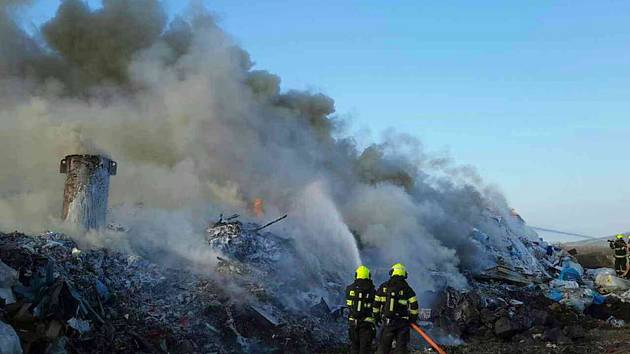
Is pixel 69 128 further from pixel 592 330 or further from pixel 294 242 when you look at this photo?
pixel 592 330

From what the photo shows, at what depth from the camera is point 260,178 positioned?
18.9 m

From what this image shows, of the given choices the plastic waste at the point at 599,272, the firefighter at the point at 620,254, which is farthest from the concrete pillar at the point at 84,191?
the firefighter at the point at 620,254

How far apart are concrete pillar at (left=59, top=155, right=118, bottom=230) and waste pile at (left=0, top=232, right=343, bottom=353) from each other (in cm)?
90

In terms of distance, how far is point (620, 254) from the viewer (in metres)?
21.4

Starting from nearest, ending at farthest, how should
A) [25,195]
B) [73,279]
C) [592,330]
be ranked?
[73,279] → [592,330] → [25,195]

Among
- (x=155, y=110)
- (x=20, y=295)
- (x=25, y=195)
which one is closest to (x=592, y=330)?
(x=20, y=295)

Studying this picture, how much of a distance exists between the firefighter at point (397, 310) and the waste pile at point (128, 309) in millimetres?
2613

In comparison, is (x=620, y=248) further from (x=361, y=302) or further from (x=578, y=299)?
(x=361, y=302)

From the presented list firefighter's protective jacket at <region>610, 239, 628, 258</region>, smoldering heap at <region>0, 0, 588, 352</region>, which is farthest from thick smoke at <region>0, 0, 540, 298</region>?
firefighter's protective jacket at <region>610, 239, 628, 258</region>

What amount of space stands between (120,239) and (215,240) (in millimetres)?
2340

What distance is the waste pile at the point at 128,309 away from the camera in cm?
782

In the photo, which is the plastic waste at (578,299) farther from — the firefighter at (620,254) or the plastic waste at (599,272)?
the firefighter at (620,254)

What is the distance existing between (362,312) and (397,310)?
Answer: 560 millimetres

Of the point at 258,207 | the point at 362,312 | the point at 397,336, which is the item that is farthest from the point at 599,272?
the point at 362,312
